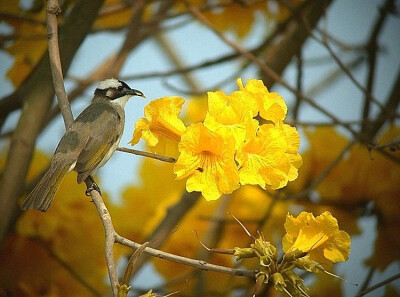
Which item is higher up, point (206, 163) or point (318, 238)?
point (206, 163)

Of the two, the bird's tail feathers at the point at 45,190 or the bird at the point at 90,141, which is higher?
the bird at the point at 90,141

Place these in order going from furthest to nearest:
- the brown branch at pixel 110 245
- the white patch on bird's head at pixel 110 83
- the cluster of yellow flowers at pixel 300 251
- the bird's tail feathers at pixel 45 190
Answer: the white patch on bird's head at pixel 110 83, the bird's tail feathers at pixel 45 190, the cluster of yellow flowers at pixel 300 251, the brown branch at pixel 110 245

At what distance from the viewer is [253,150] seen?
1732mm

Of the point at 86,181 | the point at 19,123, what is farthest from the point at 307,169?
the point at 19,123

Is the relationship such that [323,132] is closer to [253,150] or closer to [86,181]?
[86,181]

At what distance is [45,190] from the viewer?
2412 mm

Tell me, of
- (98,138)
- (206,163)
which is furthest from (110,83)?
(206,163)

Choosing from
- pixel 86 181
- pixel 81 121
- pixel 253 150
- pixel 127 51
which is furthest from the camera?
pixel 127 51

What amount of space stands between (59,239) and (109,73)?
0.97m

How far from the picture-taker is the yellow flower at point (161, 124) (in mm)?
1849

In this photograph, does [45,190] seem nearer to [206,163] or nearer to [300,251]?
[206,163]

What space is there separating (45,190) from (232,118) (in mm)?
969

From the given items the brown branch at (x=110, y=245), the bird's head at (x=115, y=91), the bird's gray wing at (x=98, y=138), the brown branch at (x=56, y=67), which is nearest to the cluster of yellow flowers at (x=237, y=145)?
the brown branch at (x=110, y=245)

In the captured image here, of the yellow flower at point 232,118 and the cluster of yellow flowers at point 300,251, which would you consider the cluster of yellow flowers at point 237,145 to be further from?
the cluster of yellow flowers at point 300,251
